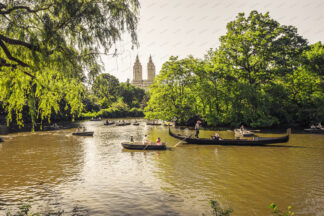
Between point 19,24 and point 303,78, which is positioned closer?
point 19,24

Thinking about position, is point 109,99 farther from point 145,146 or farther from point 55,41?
point 145,146

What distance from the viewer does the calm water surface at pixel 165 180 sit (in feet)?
30.8

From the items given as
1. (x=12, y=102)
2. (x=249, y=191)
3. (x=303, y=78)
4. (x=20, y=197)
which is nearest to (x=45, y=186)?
(x=20, y=197)

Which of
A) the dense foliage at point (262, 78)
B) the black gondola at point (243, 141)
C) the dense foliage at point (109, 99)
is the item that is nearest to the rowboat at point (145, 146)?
the black gondola at point (243, 141)

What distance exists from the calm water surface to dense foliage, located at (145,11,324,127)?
609 inches

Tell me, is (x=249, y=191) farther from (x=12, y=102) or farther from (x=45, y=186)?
(x=12, y=102)

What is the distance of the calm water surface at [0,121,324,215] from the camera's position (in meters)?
9.40

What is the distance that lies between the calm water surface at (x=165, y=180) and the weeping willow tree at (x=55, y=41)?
4.45 meters

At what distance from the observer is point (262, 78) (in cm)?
3522

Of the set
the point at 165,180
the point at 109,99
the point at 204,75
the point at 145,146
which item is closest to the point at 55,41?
the point at 109,99

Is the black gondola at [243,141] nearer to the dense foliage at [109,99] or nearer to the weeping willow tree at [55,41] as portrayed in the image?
the dense foliage at [109,99]

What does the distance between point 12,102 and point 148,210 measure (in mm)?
7265

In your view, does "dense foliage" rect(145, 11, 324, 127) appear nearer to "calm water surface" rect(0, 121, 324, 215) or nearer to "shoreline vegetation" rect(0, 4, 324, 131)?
"shoreline vegetation" rect(0, 4, 324, 131)

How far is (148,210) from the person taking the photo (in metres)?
8.97
